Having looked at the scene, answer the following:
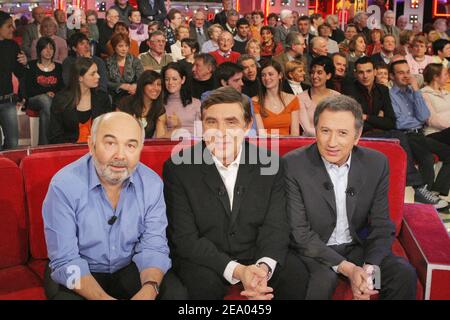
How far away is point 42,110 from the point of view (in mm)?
5809

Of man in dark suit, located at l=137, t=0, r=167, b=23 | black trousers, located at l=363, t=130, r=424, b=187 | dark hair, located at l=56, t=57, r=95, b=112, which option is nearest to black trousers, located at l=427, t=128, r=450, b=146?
black trousers, located at l=363, t=130, r=424, b=187

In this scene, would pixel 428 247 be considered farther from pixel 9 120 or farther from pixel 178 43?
pixel 178 43

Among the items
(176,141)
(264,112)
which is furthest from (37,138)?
(176,141)

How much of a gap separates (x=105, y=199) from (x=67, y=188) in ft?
0.53

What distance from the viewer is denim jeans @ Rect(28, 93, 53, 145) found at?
5754mm

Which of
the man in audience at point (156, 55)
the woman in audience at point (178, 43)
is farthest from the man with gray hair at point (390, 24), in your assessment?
the man in audience at point (156, 55)

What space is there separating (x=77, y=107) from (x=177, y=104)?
0.80 m

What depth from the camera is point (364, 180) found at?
275 centimetres

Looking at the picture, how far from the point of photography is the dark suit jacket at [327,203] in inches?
106

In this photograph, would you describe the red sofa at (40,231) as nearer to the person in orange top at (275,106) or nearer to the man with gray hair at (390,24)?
the person in orange top at (275,106)

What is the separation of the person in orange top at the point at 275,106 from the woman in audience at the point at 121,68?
6.31 feet

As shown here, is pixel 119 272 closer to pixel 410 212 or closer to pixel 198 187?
pixel 198 187

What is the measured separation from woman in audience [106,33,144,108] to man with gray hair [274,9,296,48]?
3.21 metres

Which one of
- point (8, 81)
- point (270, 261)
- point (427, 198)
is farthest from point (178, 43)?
point (270, 261)
